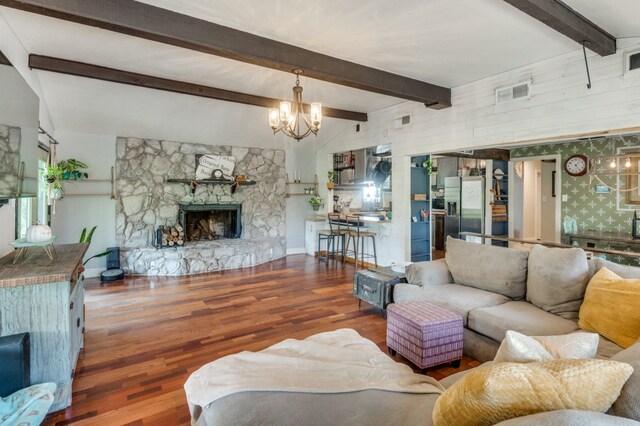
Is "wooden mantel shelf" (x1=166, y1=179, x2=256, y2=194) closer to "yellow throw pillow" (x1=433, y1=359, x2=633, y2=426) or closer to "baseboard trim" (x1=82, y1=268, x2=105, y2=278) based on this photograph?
"baseboard trim" (x1=82, y1=268, x2=105, y2=278)

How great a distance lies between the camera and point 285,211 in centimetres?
788

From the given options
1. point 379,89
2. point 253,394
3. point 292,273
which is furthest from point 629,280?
point 292,273

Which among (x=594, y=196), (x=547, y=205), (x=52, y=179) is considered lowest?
(x=547, y=205)

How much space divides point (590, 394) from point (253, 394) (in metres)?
1.24

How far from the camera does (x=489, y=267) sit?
322 centimetres

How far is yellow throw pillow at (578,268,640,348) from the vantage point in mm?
2064

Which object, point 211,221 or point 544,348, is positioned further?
point 211,221

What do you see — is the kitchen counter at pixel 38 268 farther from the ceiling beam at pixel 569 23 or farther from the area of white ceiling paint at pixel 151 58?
the ceiling beam at pixel 569 23

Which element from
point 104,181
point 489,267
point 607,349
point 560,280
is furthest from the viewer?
point 104,181

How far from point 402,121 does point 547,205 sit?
525cm

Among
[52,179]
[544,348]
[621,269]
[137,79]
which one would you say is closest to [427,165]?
[621,269]

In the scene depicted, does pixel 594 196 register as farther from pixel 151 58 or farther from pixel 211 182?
pixel 151 58

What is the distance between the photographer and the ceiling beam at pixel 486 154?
278 inches

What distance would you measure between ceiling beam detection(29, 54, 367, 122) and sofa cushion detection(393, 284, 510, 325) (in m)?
3.65
